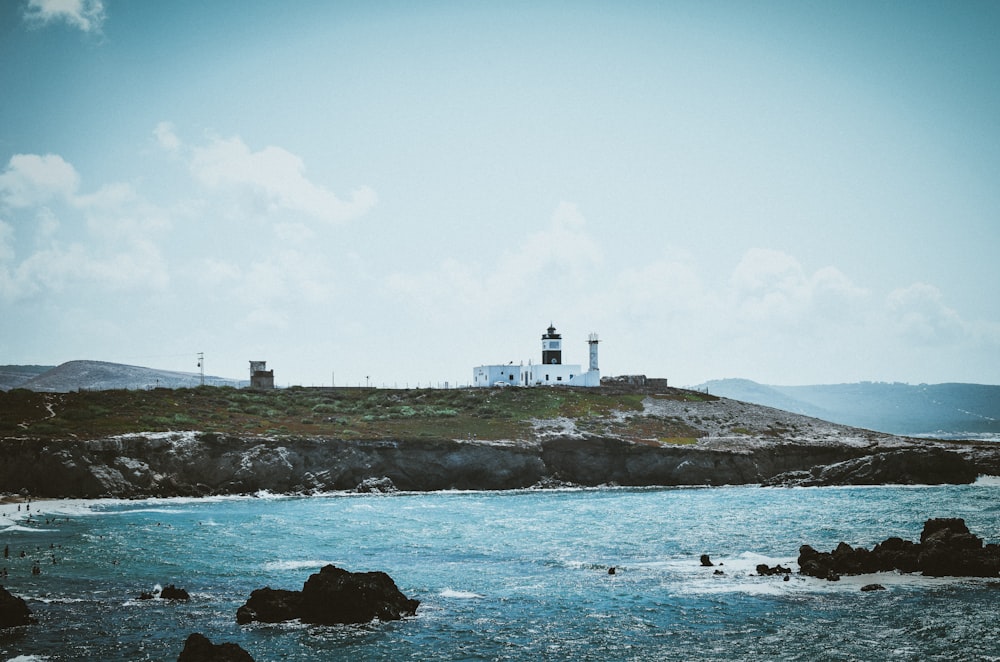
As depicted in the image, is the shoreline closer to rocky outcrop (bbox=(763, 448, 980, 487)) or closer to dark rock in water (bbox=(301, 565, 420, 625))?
rocky outcrop (bbox=(763, 448, 980, 487))

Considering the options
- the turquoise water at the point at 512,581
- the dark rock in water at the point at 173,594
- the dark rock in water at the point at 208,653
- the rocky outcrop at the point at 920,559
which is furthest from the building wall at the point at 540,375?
the dark rock in water at the point at 208,653

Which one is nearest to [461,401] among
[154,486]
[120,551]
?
[154,486]

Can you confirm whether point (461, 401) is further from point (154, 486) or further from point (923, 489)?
point (923, 489)

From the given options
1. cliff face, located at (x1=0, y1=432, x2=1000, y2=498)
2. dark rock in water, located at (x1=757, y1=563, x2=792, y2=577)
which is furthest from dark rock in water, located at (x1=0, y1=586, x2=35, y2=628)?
cliff face, located at (x1=0, y1=432, x2=1000, y2=498)

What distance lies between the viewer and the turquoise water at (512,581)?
29344mm

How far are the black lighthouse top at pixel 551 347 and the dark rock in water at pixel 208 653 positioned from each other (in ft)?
357

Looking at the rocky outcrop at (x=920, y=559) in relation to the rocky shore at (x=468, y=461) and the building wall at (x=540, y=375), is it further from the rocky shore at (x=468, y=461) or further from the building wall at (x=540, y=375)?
the building wall at (x=540, y=375)

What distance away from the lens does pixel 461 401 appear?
11506 centimetres

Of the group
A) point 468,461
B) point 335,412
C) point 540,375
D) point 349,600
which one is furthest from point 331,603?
point 540,375

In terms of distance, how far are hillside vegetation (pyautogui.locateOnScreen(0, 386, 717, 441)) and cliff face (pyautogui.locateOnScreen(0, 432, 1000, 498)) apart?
4598mm

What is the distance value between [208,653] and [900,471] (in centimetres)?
7716

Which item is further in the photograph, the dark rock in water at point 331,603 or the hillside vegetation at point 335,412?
the hillside vegetation at point 335,412

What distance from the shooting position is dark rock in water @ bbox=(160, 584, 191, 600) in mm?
36156

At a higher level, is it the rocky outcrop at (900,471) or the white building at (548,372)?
the white building at (548,372)
